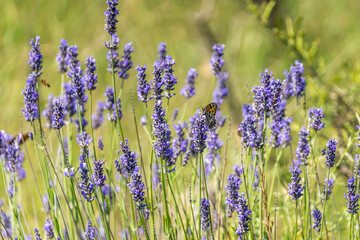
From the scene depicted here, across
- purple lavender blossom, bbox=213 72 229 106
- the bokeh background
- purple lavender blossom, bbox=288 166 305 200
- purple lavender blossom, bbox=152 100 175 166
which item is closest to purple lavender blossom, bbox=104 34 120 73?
purple lavender blossom, bbox=152 100 175 166

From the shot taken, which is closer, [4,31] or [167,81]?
[167,81]

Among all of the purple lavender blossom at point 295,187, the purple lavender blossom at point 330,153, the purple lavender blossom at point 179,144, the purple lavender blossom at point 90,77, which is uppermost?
the purple lavender blossom at point 90,77

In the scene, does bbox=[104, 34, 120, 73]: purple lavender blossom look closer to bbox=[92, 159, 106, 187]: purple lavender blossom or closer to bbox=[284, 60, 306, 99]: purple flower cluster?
bbox=[92, 159, 106, 187]: purple lavender blossom

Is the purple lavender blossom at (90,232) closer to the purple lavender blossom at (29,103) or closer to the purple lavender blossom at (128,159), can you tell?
the purple lavender blossom at (128,159)

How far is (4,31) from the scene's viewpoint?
165 inches

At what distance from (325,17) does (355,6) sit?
0.91 feet

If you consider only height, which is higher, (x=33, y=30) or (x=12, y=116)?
(x=33, y=30)

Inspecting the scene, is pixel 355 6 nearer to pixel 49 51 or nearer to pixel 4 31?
pixel 49 51

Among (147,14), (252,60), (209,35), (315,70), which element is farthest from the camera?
(147,14)

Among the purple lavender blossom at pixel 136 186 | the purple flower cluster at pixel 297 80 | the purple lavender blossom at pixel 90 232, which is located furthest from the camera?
the purple flower cluster at pixel 297 80

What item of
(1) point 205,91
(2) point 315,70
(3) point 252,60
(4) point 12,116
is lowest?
(2) point 315,70

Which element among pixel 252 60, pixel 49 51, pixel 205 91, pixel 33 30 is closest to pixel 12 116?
pixel 49 51

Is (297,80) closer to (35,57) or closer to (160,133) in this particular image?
(160,133)

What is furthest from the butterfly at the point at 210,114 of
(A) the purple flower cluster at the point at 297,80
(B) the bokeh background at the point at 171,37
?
(B) the bokeh background at the point at 171,37
